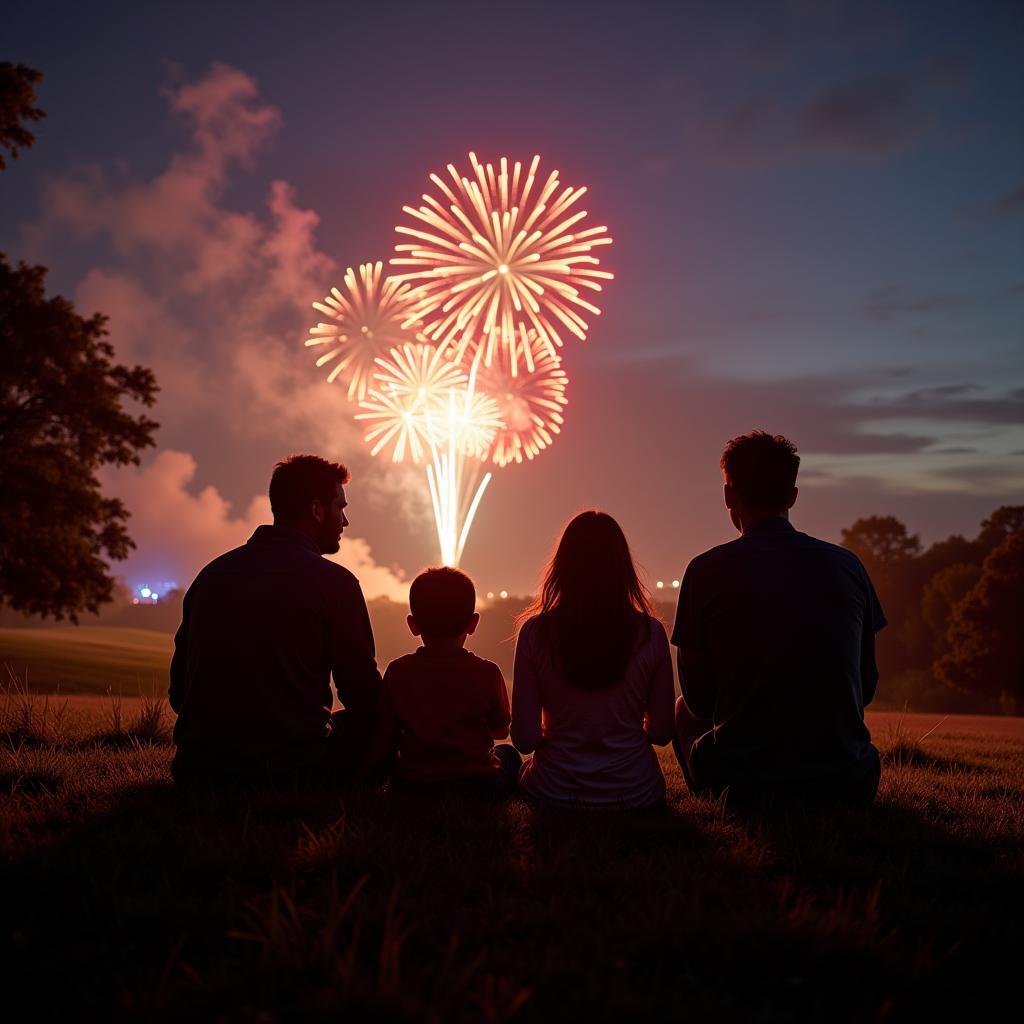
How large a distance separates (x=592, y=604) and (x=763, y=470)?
124 centimetres

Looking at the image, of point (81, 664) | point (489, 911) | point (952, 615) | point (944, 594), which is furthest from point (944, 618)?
point (489, 911)

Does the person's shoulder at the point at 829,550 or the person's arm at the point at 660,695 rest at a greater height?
the person's shoulder at the point at 829,550

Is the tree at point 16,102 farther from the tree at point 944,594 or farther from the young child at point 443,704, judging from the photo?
the tree at point 944,594

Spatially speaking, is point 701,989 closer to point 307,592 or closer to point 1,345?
point 307,592

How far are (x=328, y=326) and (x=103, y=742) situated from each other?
12285 mm

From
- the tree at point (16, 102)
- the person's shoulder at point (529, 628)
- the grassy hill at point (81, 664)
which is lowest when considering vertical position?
the grassy hill at point (81, 664)

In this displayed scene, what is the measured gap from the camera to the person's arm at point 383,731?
5113 millimetres

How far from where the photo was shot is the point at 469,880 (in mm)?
3424

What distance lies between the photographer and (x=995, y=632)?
1422 inches

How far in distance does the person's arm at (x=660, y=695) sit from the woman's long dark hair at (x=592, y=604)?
0.10 meters

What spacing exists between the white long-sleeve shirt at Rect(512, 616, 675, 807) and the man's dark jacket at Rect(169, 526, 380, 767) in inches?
39.7

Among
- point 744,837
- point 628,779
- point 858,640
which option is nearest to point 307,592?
point 628,779

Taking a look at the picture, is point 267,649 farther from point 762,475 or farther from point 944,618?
point 944,618

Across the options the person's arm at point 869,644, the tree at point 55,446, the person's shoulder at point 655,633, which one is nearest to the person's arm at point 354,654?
the person's shoulder at point 655,633
